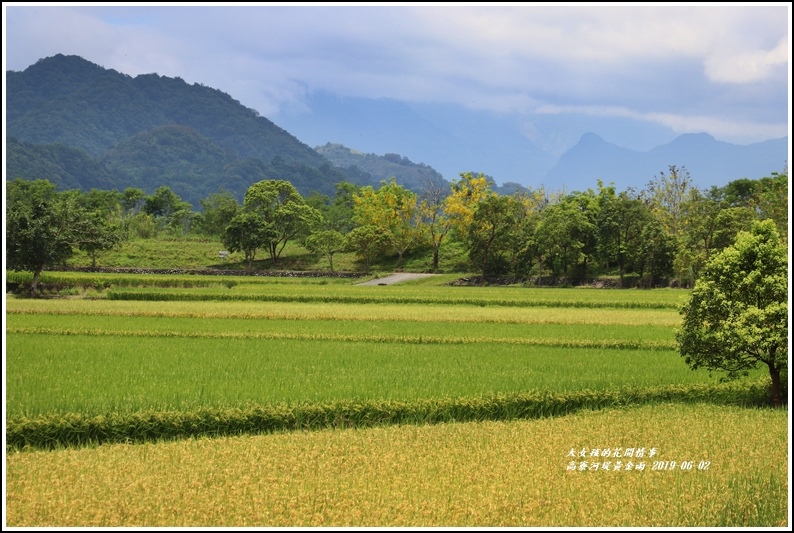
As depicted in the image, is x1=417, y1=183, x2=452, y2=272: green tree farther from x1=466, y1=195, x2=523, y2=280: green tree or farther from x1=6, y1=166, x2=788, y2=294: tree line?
x1=466, y1=195, x2=523, y2=280: green tree

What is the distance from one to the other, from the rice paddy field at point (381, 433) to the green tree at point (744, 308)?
2.49ft

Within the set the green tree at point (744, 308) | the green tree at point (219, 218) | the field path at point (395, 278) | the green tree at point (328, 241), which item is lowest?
the field path at point (395, 278)

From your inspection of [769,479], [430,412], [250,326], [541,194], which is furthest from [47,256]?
[541,194]

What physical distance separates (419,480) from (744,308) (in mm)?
6857

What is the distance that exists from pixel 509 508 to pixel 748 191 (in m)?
60.6

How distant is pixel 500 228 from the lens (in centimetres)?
4938

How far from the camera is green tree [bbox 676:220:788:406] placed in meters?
10.8

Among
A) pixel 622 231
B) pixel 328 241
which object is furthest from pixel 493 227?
pixel 328 241

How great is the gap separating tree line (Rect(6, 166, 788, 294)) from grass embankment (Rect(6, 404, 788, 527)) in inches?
1052


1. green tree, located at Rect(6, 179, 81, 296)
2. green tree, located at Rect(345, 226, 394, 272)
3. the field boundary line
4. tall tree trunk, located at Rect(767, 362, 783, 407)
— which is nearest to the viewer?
tall tree trunk, located at Rect(767, 362, 783, 407)

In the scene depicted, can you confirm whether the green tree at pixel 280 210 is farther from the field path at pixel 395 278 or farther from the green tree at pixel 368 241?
the field path at pixel 395 278

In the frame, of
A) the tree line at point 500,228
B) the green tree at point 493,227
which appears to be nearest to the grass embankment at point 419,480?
the tree line at point 500,228

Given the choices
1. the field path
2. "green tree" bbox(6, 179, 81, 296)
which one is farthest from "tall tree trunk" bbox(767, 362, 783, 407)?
the field path

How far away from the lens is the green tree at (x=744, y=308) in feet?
35.5
